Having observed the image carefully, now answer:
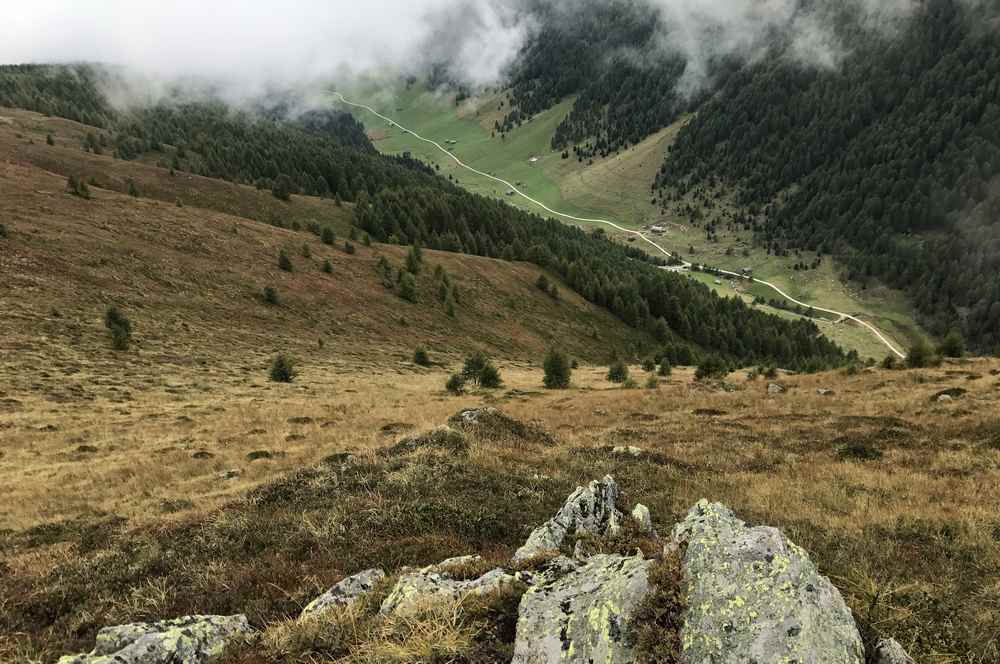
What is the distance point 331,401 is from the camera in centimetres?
3588

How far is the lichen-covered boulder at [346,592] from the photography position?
720cm

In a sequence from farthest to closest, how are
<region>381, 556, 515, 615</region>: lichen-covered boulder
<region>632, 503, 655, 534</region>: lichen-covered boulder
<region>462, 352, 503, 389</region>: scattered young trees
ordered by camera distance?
1. <region>462, 352, 503, 389</region>: scattered young trees
2. <region>632, 503, 655, 534</region>: lichen-covered boulder
3. <region>381, 556, 515, 615</region>: lichen-covered boulder

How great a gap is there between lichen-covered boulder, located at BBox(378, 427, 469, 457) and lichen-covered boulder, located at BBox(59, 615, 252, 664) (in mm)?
9693

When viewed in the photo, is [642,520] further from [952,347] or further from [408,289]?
[408,289]

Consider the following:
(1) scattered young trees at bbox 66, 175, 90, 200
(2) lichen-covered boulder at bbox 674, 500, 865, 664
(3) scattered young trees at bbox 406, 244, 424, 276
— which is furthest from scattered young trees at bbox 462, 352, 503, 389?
(1) scattered young trees at bbox 66, 175, 90, 200

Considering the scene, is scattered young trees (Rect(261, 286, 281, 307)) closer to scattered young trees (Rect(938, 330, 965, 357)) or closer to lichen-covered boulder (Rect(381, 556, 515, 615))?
lichen-covered boulder (Rect(381, 556, 515, 615))

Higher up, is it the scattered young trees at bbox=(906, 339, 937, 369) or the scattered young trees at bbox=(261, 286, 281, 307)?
the scattered young trees at bbox=(261, 286, 281, 307)

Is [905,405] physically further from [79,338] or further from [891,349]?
[891,349]

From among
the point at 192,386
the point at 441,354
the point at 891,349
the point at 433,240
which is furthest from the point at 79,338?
the point at 891,349

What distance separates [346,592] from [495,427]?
13.7m

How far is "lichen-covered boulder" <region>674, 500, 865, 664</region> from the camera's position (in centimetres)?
498

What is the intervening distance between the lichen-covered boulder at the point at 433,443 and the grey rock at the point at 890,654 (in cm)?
1253

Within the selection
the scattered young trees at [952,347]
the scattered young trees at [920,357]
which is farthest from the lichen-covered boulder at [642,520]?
the scattered young trees at [952,347]

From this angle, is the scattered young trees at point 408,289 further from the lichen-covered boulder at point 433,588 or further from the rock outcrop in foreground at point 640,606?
the lichen-covered boulder at point 433,588
